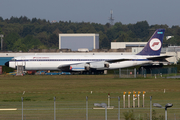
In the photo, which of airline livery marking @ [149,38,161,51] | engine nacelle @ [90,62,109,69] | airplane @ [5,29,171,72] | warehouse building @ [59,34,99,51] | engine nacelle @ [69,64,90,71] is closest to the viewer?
engine nacelle @ [69,64,90,71]

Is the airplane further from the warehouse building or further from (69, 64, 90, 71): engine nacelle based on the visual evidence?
the warehouse building

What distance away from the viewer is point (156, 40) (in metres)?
80.4

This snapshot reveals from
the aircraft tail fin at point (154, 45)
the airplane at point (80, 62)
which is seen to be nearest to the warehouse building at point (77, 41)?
the aircraft tail fin at point (154, 45)

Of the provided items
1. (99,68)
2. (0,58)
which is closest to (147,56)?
(99,68)

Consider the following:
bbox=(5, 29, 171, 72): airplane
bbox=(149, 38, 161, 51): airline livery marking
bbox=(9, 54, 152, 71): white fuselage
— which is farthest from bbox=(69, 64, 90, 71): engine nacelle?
bbox=(149, 38, 161, 51): airline livery marking

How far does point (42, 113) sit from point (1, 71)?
61.4 meters

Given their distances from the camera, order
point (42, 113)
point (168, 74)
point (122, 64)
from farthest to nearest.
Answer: point (122, 64)
point (168, 74)
point (42, 113)

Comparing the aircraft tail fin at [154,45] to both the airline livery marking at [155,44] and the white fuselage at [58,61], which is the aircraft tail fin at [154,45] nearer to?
the airline livery marking at [155,44]

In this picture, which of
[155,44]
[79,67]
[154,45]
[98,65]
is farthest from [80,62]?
[155,44]

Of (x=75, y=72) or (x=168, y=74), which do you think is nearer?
(x=168, y=74)

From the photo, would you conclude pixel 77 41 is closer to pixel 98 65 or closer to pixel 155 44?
pixel 155 44

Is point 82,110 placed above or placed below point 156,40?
below

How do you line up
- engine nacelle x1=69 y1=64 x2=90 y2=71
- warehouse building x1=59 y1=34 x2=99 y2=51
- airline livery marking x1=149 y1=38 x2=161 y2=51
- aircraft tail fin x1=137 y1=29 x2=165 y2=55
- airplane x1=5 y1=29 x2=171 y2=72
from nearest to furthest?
engine nacelle x1=69 y1=64 x2=90 y2=71 < airplane x1=5 y1=29 x2=171 y2=72 < aircraft tail fin x1=137 y1=29 x2=165 y2=55 < airline livery marking x1=149 y1=38 x2=161 y2=51 < warehouse building x1=59 y1=34 x2=99 y2=51

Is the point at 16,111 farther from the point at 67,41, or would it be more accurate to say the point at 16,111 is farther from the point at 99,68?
the point at 67,41
